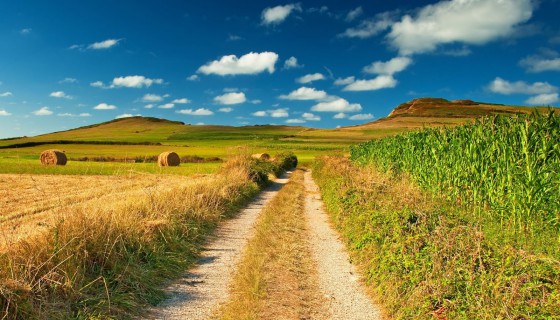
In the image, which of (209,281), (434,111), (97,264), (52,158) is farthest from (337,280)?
(434,111)

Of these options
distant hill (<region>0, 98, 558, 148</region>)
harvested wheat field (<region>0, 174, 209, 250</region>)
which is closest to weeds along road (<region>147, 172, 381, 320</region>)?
harvested wheat field (<region>0, 174, 209, 250</region>)

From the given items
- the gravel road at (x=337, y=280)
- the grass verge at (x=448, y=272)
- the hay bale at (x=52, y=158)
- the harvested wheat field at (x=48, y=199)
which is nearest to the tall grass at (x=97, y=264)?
the harvested wheat field at (x=48, y=199)

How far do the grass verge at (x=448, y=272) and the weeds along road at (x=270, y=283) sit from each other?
47cm

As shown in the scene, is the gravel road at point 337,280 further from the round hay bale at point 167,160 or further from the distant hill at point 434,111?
the distant hill at point 434,111

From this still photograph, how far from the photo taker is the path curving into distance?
613 centimetres

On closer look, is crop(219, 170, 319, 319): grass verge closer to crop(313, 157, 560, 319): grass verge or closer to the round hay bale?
crop(313, 157, 560, 319): grass verge

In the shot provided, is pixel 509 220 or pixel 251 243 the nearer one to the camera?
pixel 509 220

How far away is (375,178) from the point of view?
52.2 feet

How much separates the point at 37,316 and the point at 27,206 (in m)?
11.8

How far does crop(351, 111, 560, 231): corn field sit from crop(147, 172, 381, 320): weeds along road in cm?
394

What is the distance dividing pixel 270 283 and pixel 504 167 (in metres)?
6.80

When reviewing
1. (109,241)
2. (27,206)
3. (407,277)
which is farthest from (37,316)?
(27,206)

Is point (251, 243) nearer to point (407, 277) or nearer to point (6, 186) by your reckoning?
point (407, 277)

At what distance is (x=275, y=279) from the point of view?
7500mm
